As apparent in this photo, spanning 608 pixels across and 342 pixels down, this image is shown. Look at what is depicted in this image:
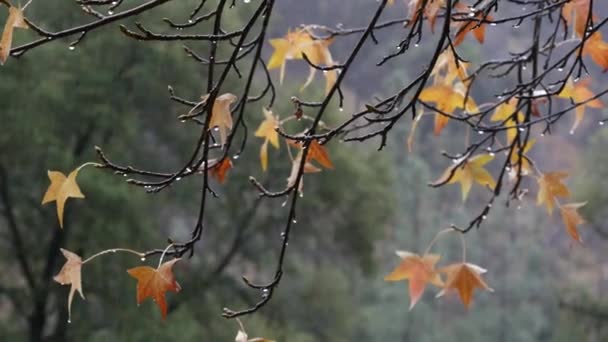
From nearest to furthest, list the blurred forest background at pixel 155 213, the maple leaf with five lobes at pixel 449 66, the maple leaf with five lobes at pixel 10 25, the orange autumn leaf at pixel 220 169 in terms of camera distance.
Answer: the maple leaf with five lobes at pixel 10 25, the orange autumn leaf at pixel 220 169, the maple leaf with five lobes at pixel 449 66, the blurred forest background at pixel 155 213

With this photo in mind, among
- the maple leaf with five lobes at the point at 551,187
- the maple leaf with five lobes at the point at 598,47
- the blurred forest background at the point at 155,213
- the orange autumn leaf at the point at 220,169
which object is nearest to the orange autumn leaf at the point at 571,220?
the maple leaf with five lobes at the point at 551,187

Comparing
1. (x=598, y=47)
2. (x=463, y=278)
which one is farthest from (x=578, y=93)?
(x=463, y=278)

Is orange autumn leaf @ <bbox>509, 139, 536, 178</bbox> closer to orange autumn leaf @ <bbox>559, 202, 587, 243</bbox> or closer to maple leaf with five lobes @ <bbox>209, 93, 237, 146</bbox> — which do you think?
orange autumn leaf @ <bbox>559, 202, 587, 243</bbox>

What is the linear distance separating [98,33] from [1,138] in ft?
1.66

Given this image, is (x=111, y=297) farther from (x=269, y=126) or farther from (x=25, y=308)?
(x=269, y=126)

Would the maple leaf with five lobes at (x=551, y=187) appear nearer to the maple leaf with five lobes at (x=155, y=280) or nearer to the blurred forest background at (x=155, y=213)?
the maple leaf with five lobes at (x=155, y=280)

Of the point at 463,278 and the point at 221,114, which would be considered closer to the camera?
the point at 221,114

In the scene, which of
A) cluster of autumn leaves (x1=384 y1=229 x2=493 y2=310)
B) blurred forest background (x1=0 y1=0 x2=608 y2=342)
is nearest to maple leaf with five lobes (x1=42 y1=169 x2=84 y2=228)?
cluster of autumn leaves (x1=384 y1=229 x2=493 y2=310)

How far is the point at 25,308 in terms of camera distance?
296cm

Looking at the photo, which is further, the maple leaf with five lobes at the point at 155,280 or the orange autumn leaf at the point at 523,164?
the orange autumn leaf at the point at 523,164

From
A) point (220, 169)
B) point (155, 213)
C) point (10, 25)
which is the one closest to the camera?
point (10, 25)

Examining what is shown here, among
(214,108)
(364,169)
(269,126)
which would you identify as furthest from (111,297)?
(214,108)

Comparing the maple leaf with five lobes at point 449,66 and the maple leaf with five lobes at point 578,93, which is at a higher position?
the maple leaf with five lobes at point 449,66

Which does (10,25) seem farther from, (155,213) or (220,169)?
(155,213)
